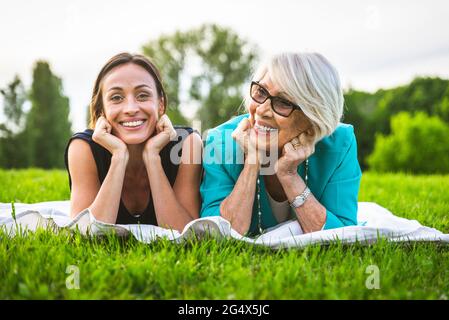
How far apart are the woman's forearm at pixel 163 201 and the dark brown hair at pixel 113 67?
73 centimetres

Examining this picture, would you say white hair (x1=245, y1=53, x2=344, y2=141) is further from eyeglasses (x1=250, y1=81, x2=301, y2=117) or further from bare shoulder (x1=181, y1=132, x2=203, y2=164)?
bare shoulder (x1=181, y1=132, x2=203, y2=164)

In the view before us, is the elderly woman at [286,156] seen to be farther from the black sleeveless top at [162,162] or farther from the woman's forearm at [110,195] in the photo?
the woman's forearm at [110,195]

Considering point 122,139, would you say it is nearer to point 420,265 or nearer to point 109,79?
point 109,79

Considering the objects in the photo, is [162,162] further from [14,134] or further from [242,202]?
[14,134]

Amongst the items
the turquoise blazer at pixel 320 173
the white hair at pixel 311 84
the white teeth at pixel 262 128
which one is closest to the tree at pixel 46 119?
the turquoise blazer at pixel 320 173

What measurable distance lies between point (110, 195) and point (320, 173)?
1.69 metres

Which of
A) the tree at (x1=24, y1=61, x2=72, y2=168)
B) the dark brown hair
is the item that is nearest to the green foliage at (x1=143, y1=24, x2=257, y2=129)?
the tree at (x1=24, y1=61, x2=72, y2=168)

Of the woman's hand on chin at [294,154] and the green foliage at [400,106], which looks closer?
the woman's hand on chin at [294,154]

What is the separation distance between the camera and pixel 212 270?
2740mm

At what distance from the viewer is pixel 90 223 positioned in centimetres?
340

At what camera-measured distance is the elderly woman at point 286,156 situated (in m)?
3.52

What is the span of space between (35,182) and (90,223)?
4.42 m

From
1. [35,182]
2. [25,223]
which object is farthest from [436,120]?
[25,223]

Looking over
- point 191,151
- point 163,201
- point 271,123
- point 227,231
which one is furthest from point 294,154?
point 163,201
